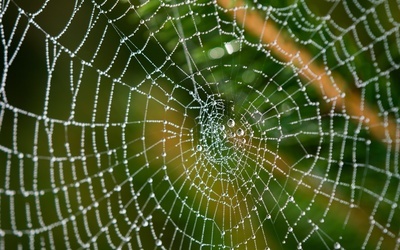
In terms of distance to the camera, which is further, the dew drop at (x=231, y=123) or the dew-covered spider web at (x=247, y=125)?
the dew drop at (x=231, y=123)

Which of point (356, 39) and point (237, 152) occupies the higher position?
point (356, 39)

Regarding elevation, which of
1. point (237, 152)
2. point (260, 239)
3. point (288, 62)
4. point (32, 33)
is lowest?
point (260, 239)

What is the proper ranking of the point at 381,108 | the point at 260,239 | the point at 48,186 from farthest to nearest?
the point at 48,186 < the point at 260,239 < the point at 381,108

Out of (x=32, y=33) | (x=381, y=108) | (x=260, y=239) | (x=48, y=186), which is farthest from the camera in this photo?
(x=32, y=33)

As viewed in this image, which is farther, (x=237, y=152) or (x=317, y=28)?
(x=237, y=152)

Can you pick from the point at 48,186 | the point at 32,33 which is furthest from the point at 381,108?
the point at 32,33

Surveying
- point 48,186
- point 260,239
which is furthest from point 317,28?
point 48,186

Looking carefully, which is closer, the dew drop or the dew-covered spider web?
the dew-covered spider web

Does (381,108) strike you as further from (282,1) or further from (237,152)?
(237,152)
